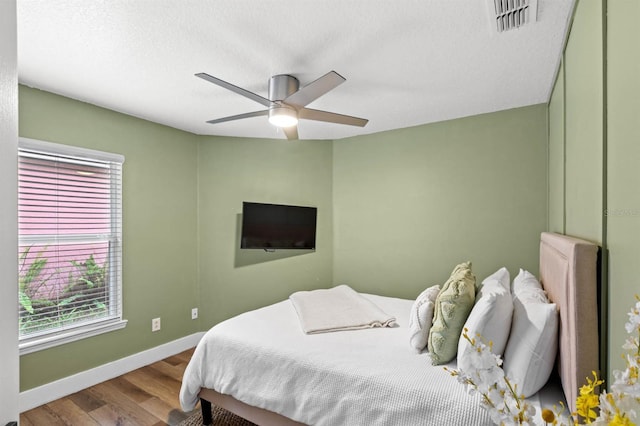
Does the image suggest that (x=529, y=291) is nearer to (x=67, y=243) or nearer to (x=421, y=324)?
(x=421, y=324)

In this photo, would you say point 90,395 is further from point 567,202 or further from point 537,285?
point 567,202

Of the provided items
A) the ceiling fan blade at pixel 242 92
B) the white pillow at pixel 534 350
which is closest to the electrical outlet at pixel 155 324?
the ceiling fan blade at pixel 242 92

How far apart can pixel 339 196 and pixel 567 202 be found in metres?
2.68

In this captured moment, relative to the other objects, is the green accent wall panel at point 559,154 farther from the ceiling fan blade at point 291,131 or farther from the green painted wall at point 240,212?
the green painted wall at point 240,212

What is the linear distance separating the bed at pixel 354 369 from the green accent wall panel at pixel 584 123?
118 millimetres

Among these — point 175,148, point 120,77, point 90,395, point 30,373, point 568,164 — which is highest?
point 120,77

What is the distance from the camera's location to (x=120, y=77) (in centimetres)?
248

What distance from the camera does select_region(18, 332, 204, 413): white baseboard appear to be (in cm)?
261

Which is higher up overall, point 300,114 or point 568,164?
point 300,114

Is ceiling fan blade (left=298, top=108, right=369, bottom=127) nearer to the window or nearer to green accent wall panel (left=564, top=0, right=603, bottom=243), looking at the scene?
green accent wall panel (left=564, top=0, right=603, bottom=243)

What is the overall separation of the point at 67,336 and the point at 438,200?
11.8 ft

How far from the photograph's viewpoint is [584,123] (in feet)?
4.92

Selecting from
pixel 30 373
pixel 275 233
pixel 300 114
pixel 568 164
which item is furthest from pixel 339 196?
pixel 30 373

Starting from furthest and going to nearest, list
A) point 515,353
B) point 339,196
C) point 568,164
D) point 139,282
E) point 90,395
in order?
point 339,196 < point 139,282 < point 90,395 < point 568,164 < point 515,353
